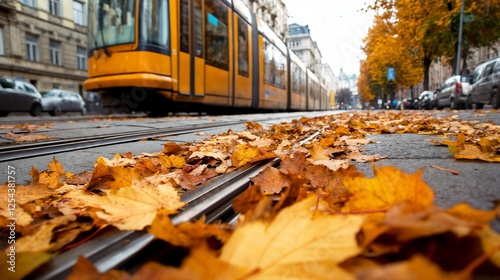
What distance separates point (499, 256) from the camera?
50 cm

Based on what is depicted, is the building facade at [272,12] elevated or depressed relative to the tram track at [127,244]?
elevated

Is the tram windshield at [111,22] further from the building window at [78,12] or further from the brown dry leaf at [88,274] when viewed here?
the building window at [78,12]

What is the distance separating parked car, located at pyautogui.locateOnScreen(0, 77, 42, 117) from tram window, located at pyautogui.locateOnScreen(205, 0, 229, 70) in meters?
9.82

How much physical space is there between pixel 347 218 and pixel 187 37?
24.5 ft

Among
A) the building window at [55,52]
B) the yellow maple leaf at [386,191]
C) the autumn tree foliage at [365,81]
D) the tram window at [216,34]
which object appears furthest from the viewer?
the autumn tree foliage at [365,81]

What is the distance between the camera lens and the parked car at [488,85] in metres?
9.45

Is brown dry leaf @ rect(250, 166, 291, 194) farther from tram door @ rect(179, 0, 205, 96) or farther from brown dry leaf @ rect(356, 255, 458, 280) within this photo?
tram door @ rect(179, 0, 205, 96)

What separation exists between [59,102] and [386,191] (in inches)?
831

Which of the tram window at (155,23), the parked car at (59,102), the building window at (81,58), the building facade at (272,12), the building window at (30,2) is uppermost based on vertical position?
the building facade at (272,12)

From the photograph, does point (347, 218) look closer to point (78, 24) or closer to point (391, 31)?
point (391, 31)

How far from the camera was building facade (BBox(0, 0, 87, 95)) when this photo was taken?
22.4 meters

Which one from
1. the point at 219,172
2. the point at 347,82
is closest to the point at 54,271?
the point at 219,172

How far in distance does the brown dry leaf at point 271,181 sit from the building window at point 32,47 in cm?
2839

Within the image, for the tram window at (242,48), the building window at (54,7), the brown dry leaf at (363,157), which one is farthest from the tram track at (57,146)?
the building window at (54,7)
